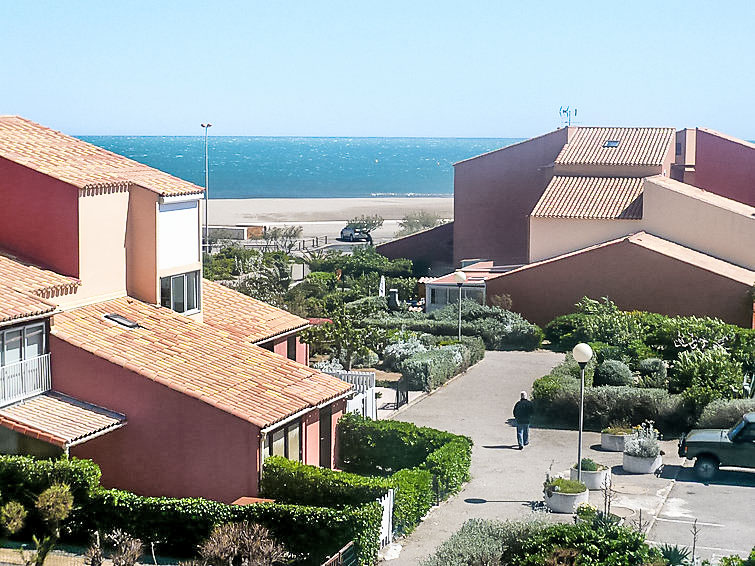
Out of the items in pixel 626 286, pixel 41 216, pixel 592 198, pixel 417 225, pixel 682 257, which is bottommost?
pixel 417 225

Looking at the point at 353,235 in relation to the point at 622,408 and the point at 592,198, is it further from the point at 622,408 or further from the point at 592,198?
the point at 622,408

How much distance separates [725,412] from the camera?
24844mm

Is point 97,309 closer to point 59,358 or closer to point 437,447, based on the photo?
point 59,358

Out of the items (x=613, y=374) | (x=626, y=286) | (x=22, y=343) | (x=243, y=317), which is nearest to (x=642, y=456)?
(x=613, y=374)

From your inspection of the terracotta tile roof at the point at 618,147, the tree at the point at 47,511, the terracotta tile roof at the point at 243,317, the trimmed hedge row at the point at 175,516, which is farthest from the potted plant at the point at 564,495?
the terracotta tile roof at the point at 618,147

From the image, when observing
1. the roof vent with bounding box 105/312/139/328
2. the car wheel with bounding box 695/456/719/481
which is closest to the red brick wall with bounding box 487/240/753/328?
the car wheel with bounding box 695/456/719/481

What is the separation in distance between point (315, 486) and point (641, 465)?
7961 mm

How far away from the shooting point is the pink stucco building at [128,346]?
19.1 m

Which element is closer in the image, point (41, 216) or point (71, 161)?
point (41, 216)

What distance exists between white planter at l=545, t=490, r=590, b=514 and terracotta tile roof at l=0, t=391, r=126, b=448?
25.5 feet

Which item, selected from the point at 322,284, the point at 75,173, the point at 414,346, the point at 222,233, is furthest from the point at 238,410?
the point at 222,233

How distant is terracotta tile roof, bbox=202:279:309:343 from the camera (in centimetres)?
2500

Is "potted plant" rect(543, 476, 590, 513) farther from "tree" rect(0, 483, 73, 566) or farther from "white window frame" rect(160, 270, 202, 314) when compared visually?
"white window frame" rect(160, 270, 202, 314)

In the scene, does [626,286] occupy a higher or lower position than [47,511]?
higher
